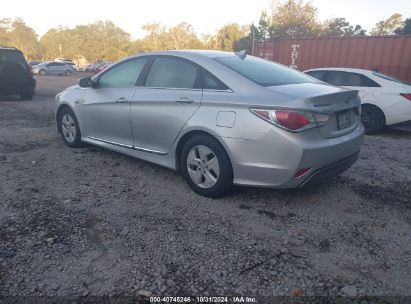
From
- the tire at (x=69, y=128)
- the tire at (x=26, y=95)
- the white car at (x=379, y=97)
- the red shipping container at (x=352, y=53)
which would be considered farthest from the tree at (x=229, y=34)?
the tire at (x=69, y=128)

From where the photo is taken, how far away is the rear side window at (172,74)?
154 inches

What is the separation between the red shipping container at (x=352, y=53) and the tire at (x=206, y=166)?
9.18 meters

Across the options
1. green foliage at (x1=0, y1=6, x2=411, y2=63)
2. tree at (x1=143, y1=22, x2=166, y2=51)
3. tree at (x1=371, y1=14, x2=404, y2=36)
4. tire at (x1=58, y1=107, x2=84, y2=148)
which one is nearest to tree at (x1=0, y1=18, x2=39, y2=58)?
green foliage at (x1=0, y1=6, x2=411, y2=63)

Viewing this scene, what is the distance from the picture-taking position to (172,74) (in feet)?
13.5

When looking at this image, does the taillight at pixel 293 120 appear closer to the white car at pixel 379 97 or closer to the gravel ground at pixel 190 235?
the gravel ground at pixel 190 235

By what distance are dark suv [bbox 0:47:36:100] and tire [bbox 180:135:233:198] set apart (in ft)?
32.6

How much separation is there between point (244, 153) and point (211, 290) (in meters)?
1.41

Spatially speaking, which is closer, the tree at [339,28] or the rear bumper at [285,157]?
the rear bumper at [285,157]

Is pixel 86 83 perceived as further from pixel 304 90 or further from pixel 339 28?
pixel 339 28

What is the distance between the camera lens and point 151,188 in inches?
161

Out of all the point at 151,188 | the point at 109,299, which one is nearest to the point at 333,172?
the point at 151,188

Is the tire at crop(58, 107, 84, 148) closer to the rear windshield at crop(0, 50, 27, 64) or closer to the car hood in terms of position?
the car hood

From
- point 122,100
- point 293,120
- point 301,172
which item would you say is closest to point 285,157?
point 301,172

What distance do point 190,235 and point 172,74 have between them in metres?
2.00
